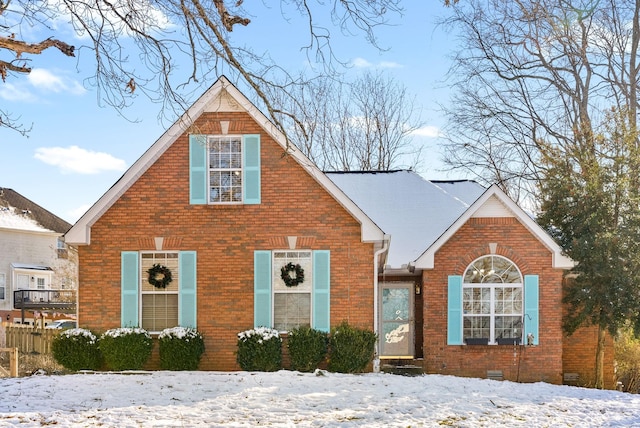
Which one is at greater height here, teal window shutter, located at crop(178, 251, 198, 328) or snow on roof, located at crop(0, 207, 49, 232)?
snow on roof, located at crop(0, 207, 49, 232)

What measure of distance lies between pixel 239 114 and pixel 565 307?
30.2ft

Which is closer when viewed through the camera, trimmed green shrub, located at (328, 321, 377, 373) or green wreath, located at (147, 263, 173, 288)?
trimmed green shrub, located at (328, 321, 377, 373)

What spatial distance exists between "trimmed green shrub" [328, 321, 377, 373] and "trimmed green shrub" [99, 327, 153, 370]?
3893 millimetres

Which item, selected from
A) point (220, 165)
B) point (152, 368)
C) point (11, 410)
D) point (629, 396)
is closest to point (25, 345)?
point (152, 368)

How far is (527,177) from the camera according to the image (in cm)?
2450

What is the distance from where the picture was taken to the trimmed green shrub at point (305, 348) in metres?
14.1

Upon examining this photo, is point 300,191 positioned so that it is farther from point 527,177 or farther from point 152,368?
point 527,177

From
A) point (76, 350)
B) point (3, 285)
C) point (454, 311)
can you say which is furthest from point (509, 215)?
point (3, 285)

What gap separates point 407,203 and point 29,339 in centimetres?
1421

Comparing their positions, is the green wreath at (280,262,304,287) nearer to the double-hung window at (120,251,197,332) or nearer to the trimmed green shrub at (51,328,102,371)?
the double-hung window at (120,251,197,332)

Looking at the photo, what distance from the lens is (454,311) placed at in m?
16.0

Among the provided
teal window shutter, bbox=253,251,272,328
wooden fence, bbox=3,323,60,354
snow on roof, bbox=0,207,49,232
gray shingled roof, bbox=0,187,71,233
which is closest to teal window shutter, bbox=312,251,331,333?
teal window shutter, bbox=253,251,272,328

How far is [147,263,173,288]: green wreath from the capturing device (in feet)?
48.3

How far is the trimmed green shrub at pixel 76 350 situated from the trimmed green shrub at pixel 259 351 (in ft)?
10.2
